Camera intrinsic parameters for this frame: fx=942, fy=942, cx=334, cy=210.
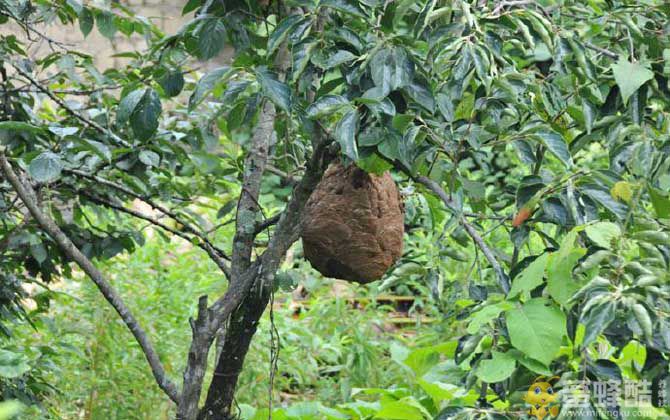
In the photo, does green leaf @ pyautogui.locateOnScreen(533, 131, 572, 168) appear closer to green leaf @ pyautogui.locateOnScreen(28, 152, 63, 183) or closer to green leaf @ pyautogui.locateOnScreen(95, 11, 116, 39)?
green leaf @ pyautogui.locateOnScreen(28, 152, 63, 183)

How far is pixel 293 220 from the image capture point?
5.98 ft

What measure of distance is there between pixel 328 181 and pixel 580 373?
669mm

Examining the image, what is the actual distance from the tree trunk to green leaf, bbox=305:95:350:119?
1.65 ft

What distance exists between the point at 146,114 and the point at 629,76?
36.0 inches

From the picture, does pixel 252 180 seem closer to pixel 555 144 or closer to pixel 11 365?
pixel 555 144

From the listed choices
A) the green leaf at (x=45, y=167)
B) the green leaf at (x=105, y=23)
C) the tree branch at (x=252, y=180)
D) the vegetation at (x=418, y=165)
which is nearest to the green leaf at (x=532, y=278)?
the vegetation at (x=418, y=165)

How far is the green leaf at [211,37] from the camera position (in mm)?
1758

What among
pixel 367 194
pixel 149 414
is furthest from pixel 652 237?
pixel 149 414

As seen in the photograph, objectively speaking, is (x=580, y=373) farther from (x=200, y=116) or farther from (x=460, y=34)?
(x=200, y=116)

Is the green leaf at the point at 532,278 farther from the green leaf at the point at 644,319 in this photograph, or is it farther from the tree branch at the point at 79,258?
the tree branch at the point at 79,258

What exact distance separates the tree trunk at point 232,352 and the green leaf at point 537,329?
0.70 m

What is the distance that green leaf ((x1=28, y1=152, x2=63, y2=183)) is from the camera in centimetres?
182

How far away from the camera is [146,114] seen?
182cm

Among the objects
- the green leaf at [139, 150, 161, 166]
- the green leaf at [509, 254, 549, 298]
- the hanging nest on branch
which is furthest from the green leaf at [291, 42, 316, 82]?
the green leaf at [139, 150, 161, 166]
